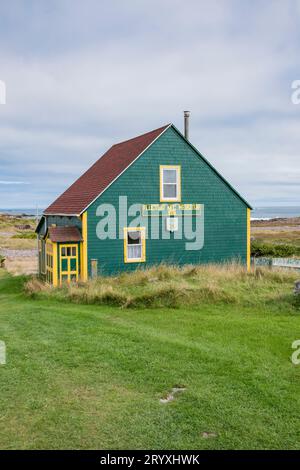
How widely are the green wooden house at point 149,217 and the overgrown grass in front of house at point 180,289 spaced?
1730 millimetres

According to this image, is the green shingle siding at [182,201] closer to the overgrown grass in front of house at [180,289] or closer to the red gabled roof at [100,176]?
the red gabled roof at [100,176]

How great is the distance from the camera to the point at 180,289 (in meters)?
14.6

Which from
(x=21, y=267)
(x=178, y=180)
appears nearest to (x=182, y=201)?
(x=178, y=180)

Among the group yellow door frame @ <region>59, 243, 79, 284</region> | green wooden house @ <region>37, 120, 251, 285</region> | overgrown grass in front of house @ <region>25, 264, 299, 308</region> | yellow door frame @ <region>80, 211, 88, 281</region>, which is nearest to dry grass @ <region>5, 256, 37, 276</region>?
green wooden house @ <region>37, 120, 251, 285</region>

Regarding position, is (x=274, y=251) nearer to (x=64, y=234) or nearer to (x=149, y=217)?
(x=149, y=217)

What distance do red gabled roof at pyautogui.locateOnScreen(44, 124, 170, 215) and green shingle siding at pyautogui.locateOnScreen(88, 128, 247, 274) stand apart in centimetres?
38

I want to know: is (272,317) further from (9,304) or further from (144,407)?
(9,304)

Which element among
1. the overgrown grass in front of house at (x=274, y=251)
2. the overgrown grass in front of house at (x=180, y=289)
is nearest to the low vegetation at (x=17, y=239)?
the overgrown grass in front of house at (x=274, y=251)

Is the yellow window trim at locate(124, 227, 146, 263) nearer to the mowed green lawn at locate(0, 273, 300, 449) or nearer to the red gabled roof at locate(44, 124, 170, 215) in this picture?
the red gabled roof at locate(44, 124, 170, 215)

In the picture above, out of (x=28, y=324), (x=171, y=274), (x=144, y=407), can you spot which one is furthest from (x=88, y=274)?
(x=144, y=407)

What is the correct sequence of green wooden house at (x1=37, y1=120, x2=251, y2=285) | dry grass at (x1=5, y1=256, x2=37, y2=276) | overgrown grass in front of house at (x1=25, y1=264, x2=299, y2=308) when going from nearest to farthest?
overgrown grass in front of house at (x1=25, y1=264, x2=299, y2=308), green wooden house at (x1=37, y1=120, x2=251, y2=285), dry grass at (x1=5, y1=256, x2=37, y2=276)

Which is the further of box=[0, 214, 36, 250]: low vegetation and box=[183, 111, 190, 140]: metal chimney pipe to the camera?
box=[0, 214, 36, 250]: low vegetation

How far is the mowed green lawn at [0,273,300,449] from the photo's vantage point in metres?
6.18

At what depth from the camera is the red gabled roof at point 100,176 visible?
2095 cm
